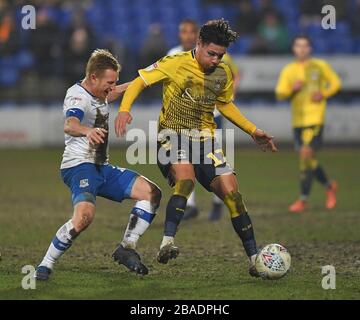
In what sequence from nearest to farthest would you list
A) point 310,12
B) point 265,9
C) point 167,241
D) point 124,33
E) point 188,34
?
point 167,241
point 188,34
point 265,9
point 310,12
point 124,33

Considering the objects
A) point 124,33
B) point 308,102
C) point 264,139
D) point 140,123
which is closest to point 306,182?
point 308,102

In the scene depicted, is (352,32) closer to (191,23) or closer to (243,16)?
(243,16)

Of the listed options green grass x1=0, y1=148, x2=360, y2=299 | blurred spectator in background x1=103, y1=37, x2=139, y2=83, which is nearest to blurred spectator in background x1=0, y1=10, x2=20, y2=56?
blurred spectator in background x1=103, y1=37, x2=139, y2=83

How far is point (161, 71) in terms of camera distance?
8977 mm

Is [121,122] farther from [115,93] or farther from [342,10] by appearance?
[342,10]

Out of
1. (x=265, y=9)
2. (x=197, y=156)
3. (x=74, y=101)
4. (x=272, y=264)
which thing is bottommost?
(x=272, y=264)

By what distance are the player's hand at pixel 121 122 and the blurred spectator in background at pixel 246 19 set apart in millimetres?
16032

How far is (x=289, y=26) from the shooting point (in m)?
25.5

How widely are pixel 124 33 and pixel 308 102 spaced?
464 inches

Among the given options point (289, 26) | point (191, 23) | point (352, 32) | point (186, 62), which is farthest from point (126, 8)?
point (186, 62)

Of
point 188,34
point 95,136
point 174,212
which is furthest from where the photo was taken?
point 188,34

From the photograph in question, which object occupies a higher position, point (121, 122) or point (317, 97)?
point (317, 97)

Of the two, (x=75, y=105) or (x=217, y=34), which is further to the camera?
(x=217, y=34)

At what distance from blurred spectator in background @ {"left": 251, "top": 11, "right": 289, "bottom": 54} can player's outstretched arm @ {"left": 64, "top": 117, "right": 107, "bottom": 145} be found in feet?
52.7
